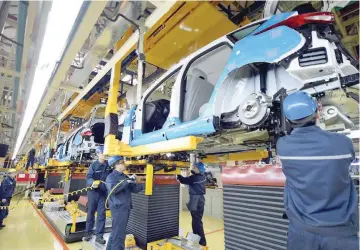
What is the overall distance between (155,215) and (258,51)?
3.65 meters

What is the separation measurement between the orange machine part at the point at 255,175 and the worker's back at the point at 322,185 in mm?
291

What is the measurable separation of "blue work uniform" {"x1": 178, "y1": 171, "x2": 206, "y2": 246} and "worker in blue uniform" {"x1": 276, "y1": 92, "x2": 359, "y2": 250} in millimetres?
3812

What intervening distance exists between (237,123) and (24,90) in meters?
5.01

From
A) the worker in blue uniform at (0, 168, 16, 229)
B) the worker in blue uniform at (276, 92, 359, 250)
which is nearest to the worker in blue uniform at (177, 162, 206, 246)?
the worker in blue uniform at (276, 92, 359, 250)

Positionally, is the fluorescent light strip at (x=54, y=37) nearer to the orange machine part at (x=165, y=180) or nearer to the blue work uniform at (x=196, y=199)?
the orange machine part at (x=165, y=180)

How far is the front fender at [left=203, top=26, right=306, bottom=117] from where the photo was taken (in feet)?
5.99

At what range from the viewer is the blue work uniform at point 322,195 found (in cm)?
135

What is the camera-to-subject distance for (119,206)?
12.7 feet

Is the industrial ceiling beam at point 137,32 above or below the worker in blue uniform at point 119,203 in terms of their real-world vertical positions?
above

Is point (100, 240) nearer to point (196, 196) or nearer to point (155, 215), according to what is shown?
point (155, 215)

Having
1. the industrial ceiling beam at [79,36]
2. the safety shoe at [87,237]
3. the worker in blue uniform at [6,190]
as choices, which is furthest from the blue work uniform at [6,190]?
the industrial ceiling beam at [79,36]

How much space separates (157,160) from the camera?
4.57 m

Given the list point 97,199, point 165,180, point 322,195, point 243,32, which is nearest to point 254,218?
point 322,195

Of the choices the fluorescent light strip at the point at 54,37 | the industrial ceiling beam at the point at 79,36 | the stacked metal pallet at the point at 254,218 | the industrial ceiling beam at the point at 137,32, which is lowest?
the stacked metal pallet at the point at 254,218
